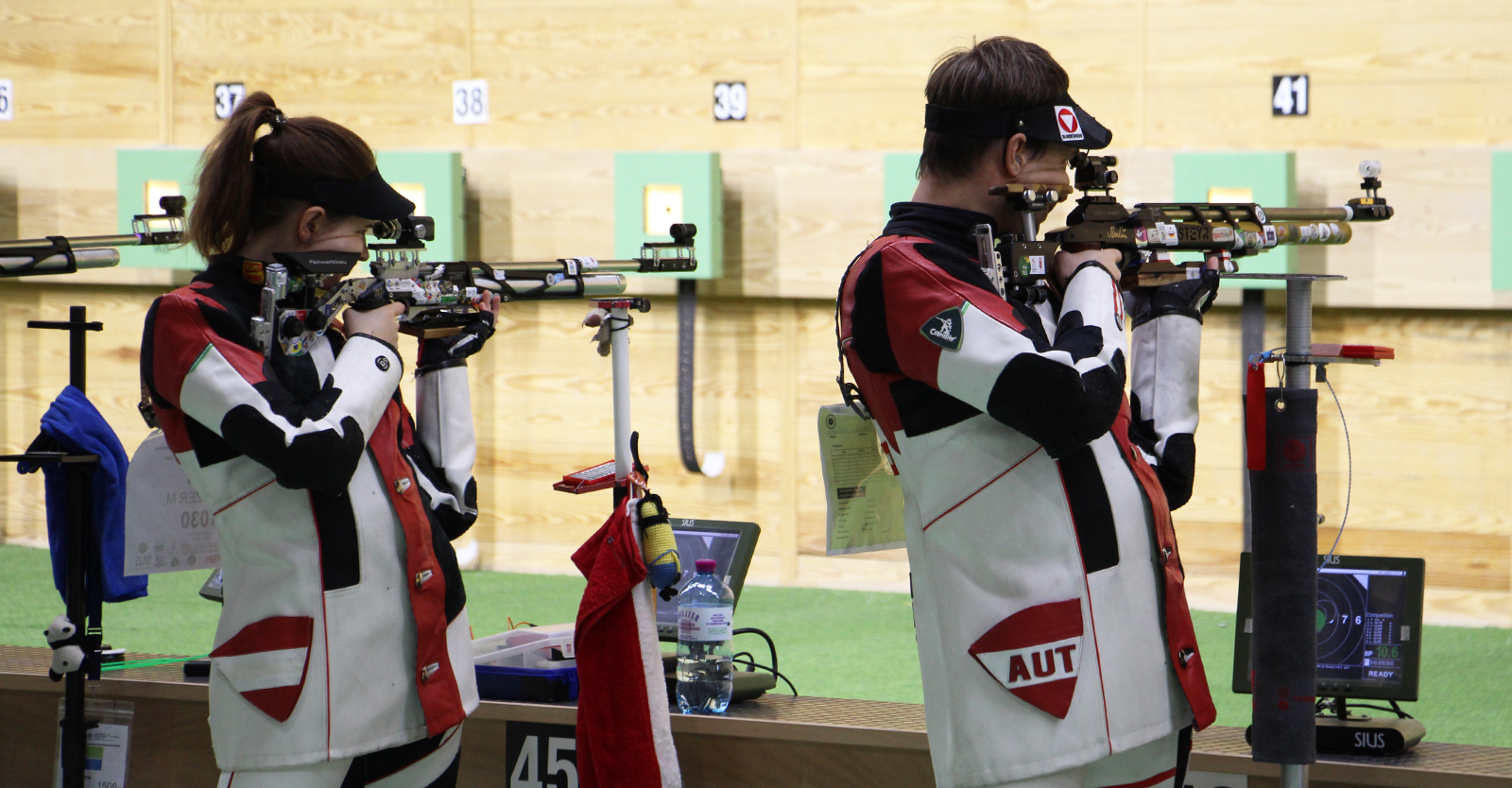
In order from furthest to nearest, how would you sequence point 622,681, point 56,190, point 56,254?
point 56,190
point 56,254
point 622,681

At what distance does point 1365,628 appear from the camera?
2043 mm

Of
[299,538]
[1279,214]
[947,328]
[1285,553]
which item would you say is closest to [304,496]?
[299,538]

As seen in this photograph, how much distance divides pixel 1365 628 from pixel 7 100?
4.60 meters

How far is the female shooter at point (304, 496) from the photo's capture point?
1548 millimetres

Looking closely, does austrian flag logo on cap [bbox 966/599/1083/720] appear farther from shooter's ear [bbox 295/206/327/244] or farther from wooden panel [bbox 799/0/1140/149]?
wooden panel [bbox 799/0/1140/149]

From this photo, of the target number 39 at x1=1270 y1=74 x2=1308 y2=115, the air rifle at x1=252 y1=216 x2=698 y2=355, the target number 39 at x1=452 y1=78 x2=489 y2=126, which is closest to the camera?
the air rifle at x1=252 y1=216 x2=698 y2=355

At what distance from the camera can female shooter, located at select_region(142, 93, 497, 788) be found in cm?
155

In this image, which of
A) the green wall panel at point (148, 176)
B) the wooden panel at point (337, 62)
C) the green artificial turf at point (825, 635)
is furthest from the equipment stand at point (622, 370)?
the green wall panel at point (148, 176)

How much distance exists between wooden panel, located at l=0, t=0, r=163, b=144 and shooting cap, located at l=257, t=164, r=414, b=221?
131 inches

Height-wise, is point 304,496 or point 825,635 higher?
point 304,496

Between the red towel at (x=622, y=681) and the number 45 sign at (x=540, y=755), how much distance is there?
0.62 ft

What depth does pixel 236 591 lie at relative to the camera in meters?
1.60

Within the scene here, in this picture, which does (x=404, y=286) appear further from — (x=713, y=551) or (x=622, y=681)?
(x=713, y=551)

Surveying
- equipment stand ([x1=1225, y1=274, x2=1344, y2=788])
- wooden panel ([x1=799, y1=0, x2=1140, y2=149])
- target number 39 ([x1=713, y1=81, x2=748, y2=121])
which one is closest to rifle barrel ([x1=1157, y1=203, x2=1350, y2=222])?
equipment stand ([x1=1225, y1=274, x2=1344, y2=788])
